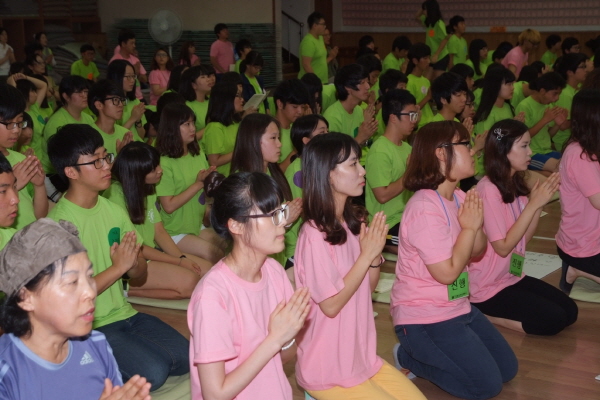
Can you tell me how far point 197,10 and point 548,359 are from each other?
9178 mm

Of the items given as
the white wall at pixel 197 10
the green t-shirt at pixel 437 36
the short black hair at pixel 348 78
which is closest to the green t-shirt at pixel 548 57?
the green t-shirt at pixel 437 36

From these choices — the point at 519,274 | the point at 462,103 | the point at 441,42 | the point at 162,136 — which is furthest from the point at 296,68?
the point at 519,274

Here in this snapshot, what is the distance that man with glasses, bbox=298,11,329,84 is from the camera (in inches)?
326

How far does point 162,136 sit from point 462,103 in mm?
2279

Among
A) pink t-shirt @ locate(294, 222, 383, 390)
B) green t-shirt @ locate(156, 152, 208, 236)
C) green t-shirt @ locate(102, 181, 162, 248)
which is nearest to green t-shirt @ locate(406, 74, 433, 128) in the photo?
green t-shirt @ locate(156, 152, 208, 236)

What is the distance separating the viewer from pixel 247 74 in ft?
26.2

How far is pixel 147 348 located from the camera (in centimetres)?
291

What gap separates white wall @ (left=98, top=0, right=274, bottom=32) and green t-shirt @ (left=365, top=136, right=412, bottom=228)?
6.91 meters

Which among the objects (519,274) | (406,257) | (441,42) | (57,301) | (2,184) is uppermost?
(441,42)

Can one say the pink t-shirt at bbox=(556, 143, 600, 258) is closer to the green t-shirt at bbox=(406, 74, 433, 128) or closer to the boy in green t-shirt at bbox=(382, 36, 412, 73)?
the green t-shirt at bbox=(406, 74, 433, 128)

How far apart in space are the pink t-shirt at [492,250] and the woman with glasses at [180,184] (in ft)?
4.96

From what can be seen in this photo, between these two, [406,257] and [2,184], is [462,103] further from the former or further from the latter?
[2,184]

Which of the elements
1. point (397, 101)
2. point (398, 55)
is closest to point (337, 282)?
point (397, 101)

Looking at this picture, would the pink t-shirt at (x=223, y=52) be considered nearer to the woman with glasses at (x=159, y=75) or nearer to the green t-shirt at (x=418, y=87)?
the woman with glasses at (x=159, y=75)
